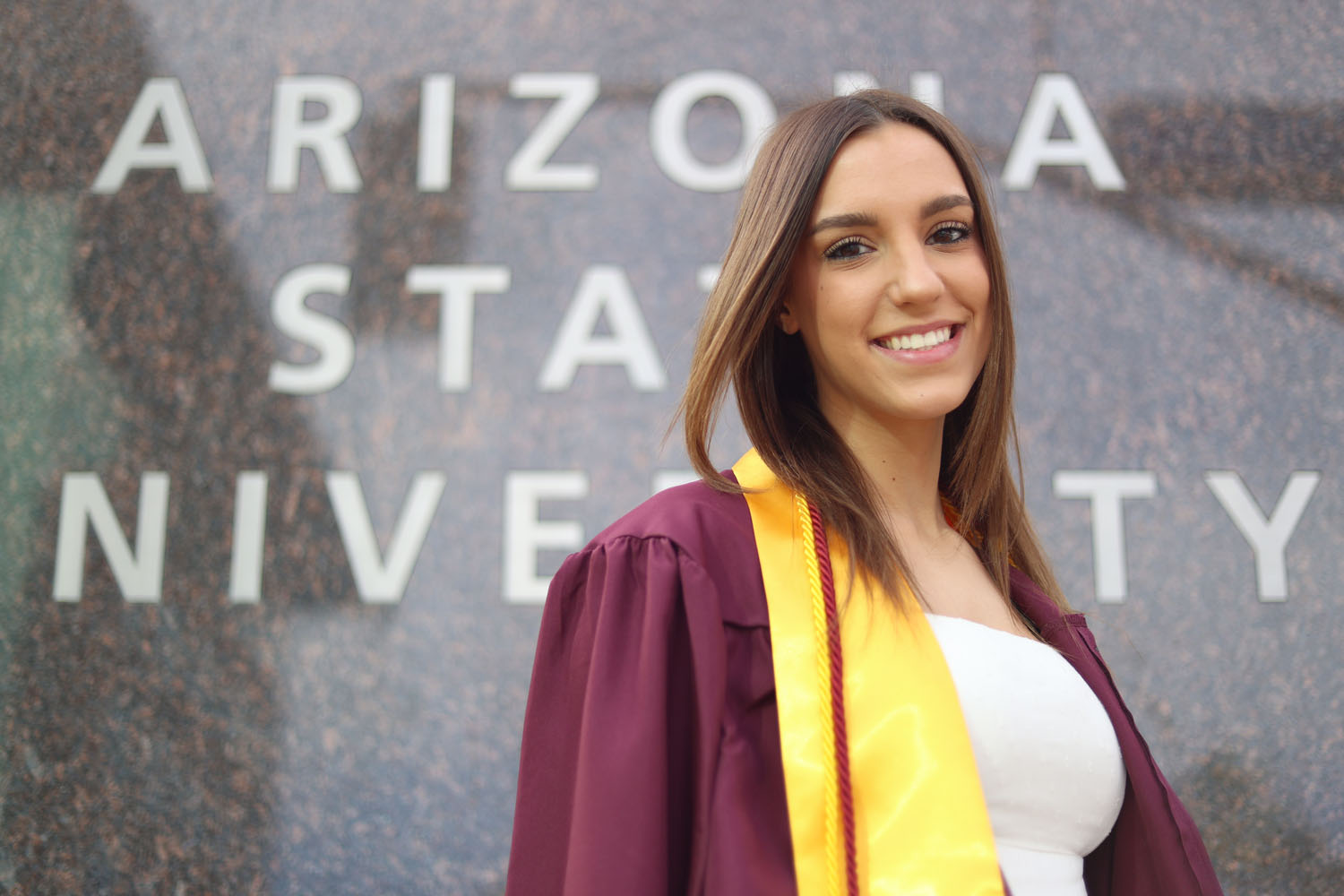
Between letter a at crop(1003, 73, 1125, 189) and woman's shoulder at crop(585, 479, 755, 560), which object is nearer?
woman's shoulder at crop(585, 479, 755, 560)

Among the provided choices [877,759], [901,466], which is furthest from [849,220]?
[877,759]

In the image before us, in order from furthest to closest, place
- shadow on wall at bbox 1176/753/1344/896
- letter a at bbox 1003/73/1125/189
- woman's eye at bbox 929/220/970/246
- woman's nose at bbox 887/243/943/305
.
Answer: letter a at bbox 1003/73/1125/189
shadow on wall at bbox 1176/753/1344/896
woman's eye at bbox 929/220/970/246
woman's nose at bbox 887/243/943/305

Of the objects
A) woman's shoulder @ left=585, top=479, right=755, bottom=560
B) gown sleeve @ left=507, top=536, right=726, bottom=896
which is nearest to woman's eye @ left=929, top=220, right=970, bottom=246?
woman's shoulder @ left=585, top=479, right=755, bottom=560

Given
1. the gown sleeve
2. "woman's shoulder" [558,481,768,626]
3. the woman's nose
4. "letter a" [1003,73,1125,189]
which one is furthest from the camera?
"letter a" [1003,73,1125,189]

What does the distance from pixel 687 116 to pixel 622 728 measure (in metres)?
2.11

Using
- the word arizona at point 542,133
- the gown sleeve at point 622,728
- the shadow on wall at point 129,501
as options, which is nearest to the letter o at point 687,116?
the word arizona at point 542,133

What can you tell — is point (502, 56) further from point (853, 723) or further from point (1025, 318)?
point (853, 723)

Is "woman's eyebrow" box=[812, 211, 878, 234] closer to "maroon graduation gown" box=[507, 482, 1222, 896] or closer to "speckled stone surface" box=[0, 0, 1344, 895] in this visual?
"maroon graduation gown" box=[507, 482, 1222, 896]

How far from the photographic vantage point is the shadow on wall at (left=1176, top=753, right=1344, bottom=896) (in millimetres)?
2535

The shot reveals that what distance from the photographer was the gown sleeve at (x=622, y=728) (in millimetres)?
1112

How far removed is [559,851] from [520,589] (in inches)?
60.2

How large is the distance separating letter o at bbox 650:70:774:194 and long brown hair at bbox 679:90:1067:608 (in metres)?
1.40

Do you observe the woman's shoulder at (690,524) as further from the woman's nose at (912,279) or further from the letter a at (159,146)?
the letter a at (159,146)

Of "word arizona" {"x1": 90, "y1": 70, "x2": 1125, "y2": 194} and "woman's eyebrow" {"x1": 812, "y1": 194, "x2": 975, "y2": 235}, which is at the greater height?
"word arizona" {"x1": 90, "y1": 70, "x2": 1125, "y2": 194}
